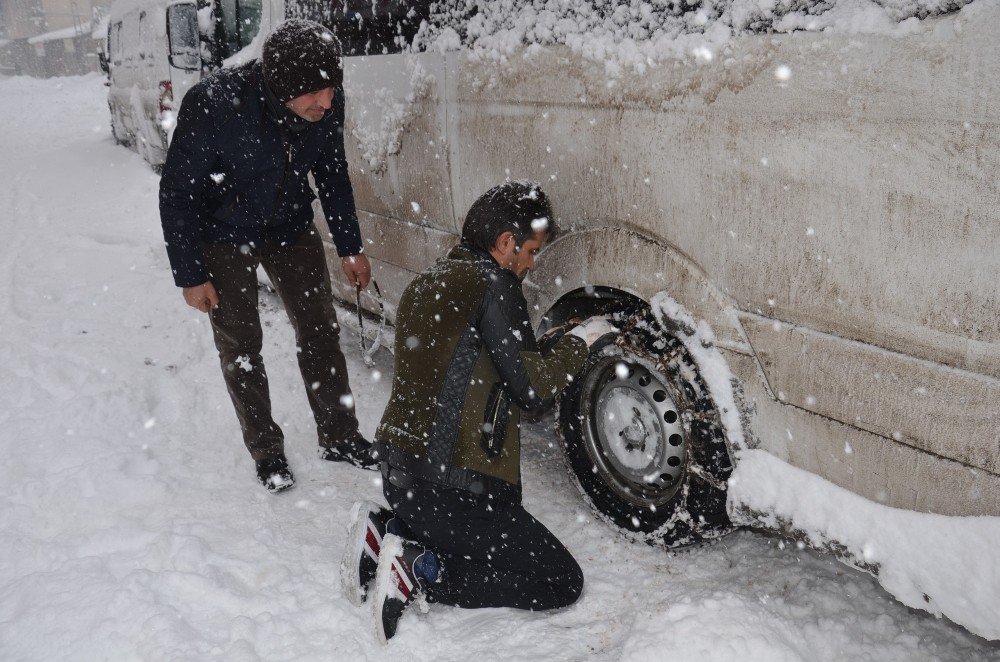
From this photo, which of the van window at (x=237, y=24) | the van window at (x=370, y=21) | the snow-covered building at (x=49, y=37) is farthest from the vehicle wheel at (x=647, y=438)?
the snow-covered building at (x=49, y=37)

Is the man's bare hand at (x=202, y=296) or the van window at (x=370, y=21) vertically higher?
the van window at (x=370, y=21)

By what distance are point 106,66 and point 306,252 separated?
38.3 feet

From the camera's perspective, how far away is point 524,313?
210 centimetres

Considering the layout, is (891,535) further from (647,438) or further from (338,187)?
(338,187)

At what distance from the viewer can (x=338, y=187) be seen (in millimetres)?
2926

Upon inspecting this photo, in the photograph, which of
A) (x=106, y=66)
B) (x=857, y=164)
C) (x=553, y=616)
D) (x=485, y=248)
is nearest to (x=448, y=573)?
(x=553, y=616)

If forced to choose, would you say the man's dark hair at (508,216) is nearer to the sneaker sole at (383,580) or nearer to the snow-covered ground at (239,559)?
the sneaker sole at (383,580)

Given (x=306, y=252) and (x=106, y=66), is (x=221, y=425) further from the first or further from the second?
(x=106, y=66)

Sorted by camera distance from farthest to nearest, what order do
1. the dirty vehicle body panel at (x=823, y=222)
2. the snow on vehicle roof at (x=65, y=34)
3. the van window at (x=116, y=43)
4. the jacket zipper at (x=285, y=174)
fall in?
1. the snow on vehicle roof at (x=65, y=34)
2. the van window at (x=116, y=43)
3. the jacket zipper at (x=285, y=174)
4. the dirty vehicle body panel at (x=823, y=222)

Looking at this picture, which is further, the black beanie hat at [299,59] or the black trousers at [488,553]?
the black beanie hat at [299,59]

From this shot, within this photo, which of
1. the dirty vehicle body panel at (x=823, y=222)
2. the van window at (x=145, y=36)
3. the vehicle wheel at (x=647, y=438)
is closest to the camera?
the dirty vehicle body panel at (x=823, y=222)

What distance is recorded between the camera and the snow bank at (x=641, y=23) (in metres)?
1.50

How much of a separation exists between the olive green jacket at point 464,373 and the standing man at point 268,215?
0.67 meters

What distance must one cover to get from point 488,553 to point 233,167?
1593mm
